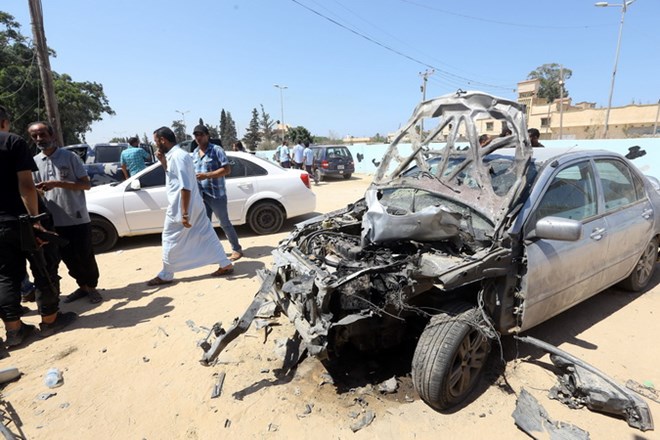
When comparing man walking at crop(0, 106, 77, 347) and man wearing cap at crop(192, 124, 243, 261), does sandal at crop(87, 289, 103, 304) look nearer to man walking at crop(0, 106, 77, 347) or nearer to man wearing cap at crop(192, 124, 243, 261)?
man walking at crop(0, 106, 77, 347)

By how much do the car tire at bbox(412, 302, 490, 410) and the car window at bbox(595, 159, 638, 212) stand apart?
1937 mm

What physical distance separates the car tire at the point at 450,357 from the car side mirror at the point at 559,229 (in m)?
0.74

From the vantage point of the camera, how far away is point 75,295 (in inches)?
168

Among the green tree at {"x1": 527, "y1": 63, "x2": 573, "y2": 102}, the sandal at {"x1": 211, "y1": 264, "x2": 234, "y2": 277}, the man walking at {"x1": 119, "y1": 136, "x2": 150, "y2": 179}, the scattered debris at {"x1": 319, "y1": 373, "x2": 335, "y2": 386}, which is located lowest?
the scattered debris at {"x1": 319, "y1": 373, "x2": 335, "y2": 386}

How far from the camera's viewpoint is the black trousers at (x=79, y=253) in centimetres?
396

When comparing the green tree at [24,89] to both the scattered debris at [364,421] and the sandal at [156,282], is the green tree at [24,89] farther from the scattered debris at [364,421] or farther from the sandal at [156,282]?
the scattered debris at [364,421]

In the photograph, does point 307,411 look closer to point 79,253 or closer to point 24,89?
point 79,253

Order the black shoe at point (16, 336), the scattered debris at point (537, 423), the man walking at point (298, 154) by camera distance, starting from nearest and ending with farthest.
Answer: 1. the scattered debris at point (537, 423)
2. the black shoe at point (16, 336)
3. the man walking at point (298, 154)

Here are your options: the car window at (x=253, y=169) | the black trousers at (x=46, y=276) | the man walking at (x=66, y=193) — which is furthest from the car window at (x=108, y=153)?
the black trousers at (x=46, y=276)

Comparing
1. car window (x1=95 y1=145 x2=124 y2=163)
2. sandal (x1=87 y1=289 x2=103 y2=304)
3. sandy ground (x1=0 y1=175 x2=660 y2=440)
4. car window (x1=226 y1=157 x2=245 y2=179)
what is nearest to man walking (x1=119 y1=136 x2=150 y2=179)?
car window (x1=226 y1=157 x2=245 y2=179)

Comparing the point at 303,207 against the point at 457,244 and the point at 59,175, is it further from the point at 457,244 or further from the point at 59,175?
the point at 457,244

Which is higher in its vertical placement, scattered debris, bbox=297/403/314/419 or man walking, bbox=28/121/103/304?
man walking, bbox=28/121/103/304

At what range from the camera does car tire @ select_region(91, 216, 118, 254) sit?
19.5 ft

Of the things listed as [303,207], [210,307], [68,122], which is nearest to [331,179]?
[303,207]
